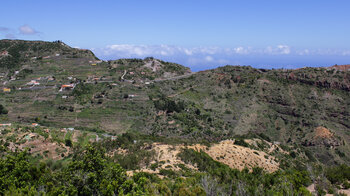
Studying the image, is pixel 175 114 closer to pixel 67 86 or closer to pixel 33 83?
pixel 67 86

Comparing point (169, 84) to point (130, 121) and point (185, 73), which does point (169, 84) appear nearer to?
point (185, 73)

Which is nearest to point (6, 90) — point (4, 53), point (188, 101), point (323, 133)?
point (4, 53)

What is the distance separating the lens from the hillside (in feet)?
125

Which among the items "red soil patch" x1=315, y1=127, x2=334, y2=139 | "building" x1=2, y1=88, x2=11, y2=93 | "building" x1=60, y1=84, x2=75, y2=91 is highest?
"building" x1=60, y1=84, x2=75, y2=91

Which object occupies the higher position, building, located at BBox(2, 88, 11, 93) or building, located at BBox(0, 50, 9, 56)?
building, located at BBox(0, 50, 9, 56)

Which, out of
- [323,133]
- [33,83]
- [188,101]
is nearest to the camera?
[323,133]

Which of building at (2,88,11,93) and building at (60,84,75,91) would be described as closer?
building at (2,88,11,93)

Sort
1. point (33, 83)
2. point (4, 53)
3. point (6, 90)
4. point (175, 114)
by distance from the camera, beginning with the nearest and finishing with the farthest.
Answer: point (175, 114), point (6, 90), point (33, 83), point (4, 53)

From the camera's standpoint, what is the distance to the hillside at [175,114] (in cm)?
3806

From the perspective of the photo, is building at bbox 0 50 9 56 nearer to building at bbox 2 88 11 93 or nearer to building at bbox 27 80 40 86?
building at bbox 27 80 40 86

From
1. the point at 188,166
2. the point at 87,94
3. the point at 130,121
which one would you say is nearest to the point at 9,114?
the point at 87,94

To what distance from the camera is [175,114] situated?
2495 inches

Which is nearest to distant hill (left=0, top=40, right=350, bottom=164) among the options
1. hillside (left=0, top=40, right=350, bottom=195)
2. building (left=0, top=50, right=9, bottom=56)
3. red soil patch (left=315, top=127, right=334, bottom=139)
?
hillside (left=0, top=40, right=350, bottom=195)

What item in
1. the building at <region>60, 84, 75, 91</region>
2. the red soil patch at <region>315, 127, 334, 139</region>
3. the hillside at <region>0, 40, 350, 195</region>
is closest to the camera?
the hillside at <region>0, 40, 350, 195</region>
